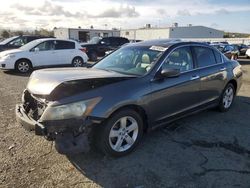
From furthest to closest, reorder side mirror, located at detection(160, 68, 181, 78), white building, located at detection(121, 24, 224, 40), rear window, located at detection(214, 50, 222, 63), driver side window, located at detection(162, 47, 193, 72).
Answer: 1. white building, located at detection(121, 24, 224, 40)
2. rear window, located at detection(214, 50, 222, 63)
3. driver side window, located at detection(162, 47, 193, 72)
4. side mirror, located at detection(160, 68, 181, 78)

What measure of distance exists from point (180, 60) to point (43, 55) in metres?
9.20

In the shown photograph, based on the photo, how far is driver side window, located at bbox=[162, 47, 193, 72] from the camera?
15.0 feet

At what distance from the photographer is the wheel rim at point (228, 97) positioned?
6202 millimetres

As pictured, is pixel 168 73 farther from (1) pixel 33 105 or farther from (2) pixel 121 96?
(1) pixel 33 105

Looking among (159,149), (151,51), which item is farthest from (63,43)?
(159,149)

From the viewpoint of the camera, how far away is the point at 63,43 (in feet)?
44.4

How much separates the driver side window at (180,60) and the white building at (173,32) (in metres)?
55.7

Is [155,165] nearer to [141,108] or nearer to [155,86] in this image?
[141,108]

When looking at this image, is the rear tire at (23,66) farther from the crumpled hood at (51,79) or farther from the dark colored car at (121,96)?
the crumpled hood at (51,79)

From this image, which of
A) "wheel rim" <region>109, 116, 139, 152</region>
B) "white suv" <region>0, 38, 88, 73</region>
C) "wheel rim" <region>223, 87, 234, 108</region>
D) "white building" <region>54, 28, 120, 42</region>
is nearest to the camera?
"wheel rim" <region>109, 116, 139, 152</region>

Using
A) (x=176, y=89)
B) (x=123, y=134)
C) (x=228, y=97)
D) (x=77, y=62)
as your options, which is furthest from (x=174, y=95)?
(x=77, y=62)

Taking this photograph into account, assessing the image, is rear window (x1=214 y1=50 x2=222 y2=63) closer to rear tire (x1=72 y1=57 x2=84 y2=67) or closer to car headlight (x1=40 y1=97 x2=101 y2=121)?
car headlight (x1=40 y1=97 x2=101 y2=121)

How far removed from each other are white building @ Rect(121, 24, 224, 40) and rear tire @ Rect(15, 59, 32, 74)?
49.6 meters

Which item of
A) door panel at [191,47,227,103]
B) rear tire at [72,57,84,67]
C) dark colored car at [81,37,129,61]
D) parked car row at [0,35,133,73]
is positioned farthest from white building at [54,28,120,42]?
door panel at [191,47,227,103]
